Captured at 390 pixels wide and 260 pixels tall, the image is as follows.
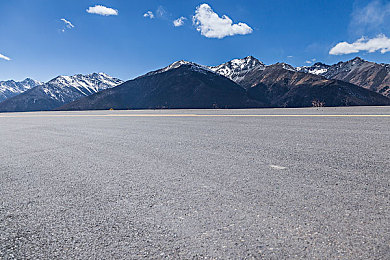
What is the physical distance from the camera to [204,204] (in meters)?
1.95

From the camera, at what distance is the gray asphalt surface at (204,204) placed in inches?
56.0

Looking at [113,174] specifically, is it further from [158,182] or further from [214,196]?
[214,196]

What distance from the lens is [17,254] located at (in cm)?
145

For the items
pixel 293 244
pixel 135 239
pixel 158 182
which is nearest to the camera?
pixel 293 244

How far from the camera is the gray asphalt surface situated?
142 centimetres

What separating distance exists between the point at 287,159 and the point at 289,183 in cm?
86

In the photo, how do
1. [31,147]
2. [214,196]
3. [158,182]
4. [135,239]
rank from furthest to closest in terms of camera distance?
[31,147] → [158,182] → [214,196] → [135,239]

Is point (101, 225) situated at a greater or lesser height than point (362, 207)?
lesser

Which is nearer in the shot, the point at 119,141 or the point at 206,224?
the point at 206,224

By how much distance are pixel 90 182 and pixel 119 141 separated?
250cm

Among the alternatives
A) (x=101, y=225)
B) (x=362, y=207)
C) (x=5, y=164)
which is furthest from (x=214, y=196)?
(x=5, y=164)

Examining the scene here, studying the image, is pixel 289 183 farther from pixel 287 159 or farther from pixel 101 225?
pixel 101 225

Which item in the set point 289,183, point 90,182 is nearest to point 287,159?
point 289,183

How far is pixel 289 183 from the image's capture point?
89.3 inches
